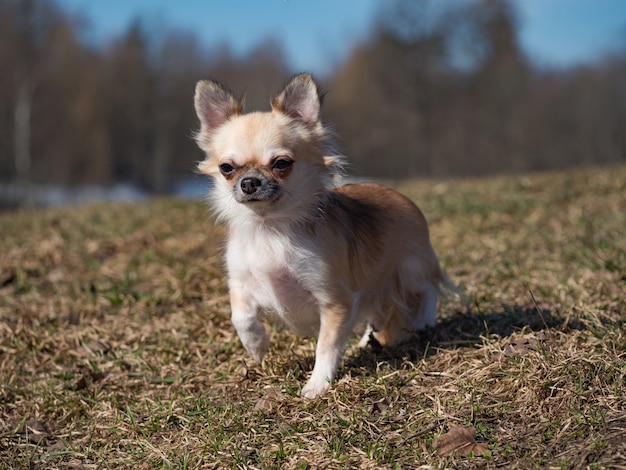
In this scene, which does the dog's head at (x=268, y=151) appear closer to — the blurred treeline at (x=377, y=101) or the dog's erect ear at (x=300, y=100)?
the dog's erect ear at (x=300, y=100)

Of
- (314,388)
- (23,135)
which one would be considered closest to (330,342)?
(314,388)

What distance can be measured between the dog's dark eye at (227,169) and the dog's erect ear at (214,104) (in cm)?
38

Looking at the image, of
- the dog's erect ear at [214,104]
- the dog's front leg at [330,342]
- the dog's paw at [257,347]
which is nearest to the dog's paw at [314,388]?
the dog's front leg at [330,342]

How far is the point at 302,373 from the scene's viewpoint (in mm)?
3160

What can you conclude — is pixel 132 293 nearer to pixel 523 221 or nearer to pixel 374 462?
pixel 374 462

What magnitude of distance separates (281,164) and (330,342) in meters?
0.85

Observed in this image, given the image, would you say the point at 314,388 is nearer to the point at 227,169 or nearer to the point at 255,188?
the point at 255,188

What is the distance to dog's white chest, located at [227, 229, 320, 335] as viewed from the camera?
289 centimetres

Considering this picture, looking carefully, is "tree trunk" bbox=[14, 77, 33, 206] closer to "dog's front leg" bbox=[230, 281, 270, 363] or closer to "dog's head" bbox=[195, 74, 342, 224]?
"dog's head" bbox=[195, 74, 342, 224]

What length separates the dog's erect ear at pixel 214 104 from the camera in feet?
10.3

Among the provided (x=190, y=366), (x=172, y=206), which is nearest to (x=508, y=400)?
(x=190, y=366)

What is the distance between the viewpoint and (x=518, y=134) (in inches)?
899

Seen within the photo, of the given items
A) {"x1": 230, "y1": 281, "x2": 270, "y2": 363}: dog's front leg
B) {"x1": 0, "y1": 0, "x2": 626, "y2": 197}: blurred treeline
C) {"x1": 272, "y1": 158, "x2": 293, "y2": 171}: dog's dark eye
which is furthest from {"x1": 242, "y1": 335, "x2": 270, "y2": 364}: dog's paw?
{"x1": 0, "y1": 0, "x2": 626, "y2": 197}: blurred treeline

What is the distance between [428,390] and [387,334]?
75 centimetres
